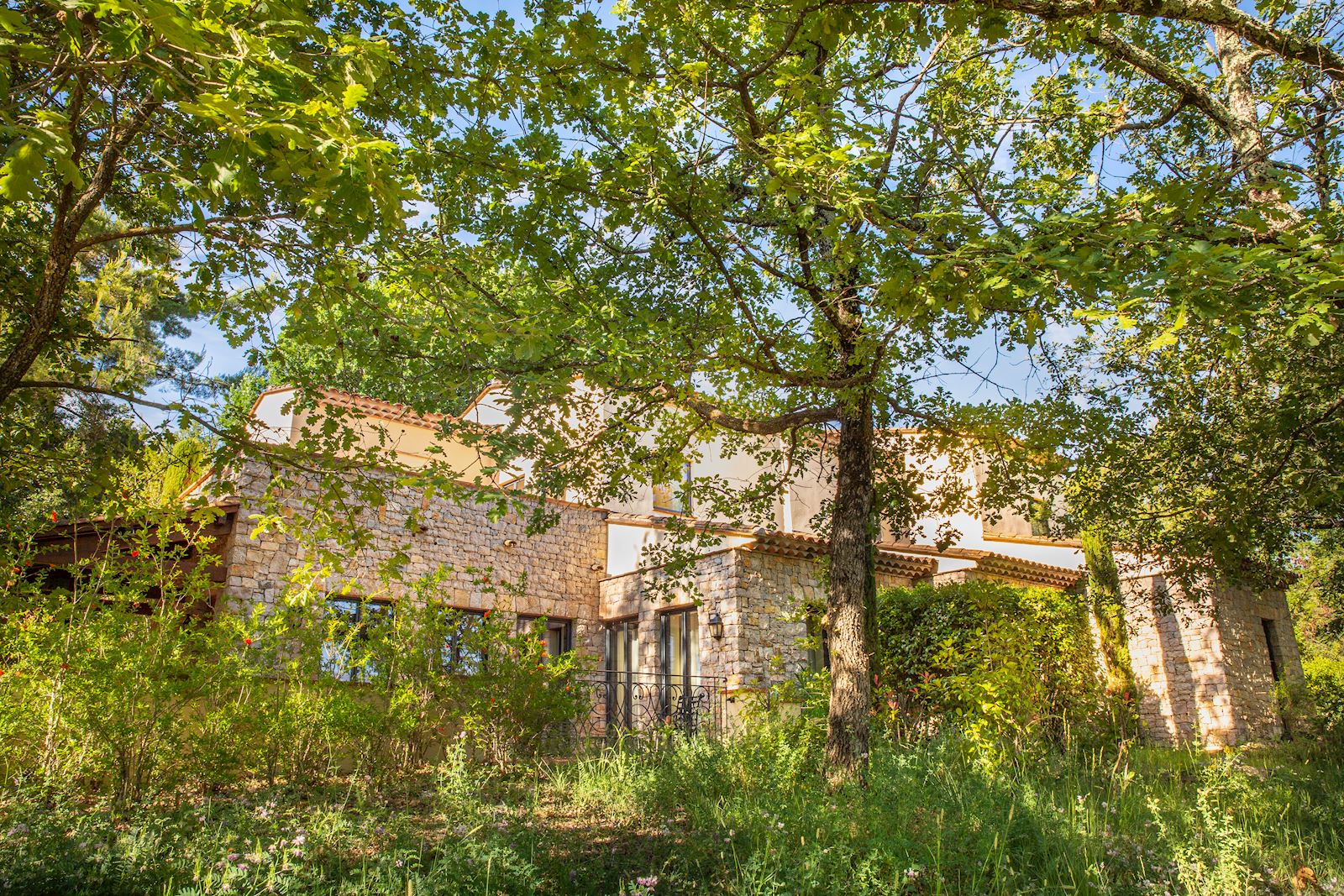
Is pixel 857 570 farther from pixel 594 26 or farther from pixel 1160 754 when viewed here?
pixel 1160 754

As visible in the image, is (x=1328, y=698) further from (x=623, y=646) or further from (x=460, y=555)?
(x=460, y=555)

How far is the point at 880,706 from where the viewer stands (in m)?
9.82

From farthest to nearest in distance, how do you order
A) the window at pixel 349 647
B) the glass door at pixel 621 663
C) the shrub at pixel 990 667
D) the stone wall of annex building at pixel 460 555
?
1. the glass door at pixel 621 663
2. the stone wall of annex building at pixel 460 555
3. the shrub at pixel 990 667
4. the window at pixel 349 647

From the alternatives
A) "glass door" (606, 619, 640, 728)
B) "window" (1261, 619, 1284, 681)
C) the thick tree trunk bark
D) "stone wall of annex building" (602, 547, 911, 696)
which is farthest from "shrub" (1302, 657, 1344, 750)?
the thick tree trunk bark

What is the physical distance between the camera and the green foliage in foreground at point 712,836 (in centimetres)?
384

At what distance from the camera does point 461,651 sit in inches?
344

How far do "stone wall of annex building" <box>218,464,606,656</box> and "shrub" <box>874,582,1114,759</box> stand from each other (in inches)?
194

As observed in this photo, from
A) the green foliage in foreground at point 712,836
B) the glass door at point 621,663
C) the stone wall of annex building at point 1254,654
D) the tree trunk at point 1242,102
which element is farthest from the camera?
the stone wall of annex building at point 1254,654

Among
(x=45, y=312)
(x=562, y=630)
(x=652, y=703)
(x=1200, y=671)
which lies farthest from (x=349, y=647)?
(x=1200, y=671)

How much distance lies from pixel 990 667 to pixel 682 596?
4.76 metres

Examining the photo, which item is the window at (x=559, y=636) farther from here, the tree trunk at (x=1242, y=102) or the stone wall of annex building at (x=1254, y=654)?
the tree trunk at (x=1242, y=102)

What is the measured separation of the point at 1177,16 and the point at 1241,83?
348cm

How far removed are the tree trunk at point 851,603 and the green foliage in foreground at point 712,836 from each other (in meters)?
0.36

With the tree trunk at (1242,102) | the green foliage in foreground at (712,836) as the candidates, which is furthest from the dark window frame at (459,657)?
the tree trunk at (1242,102)
